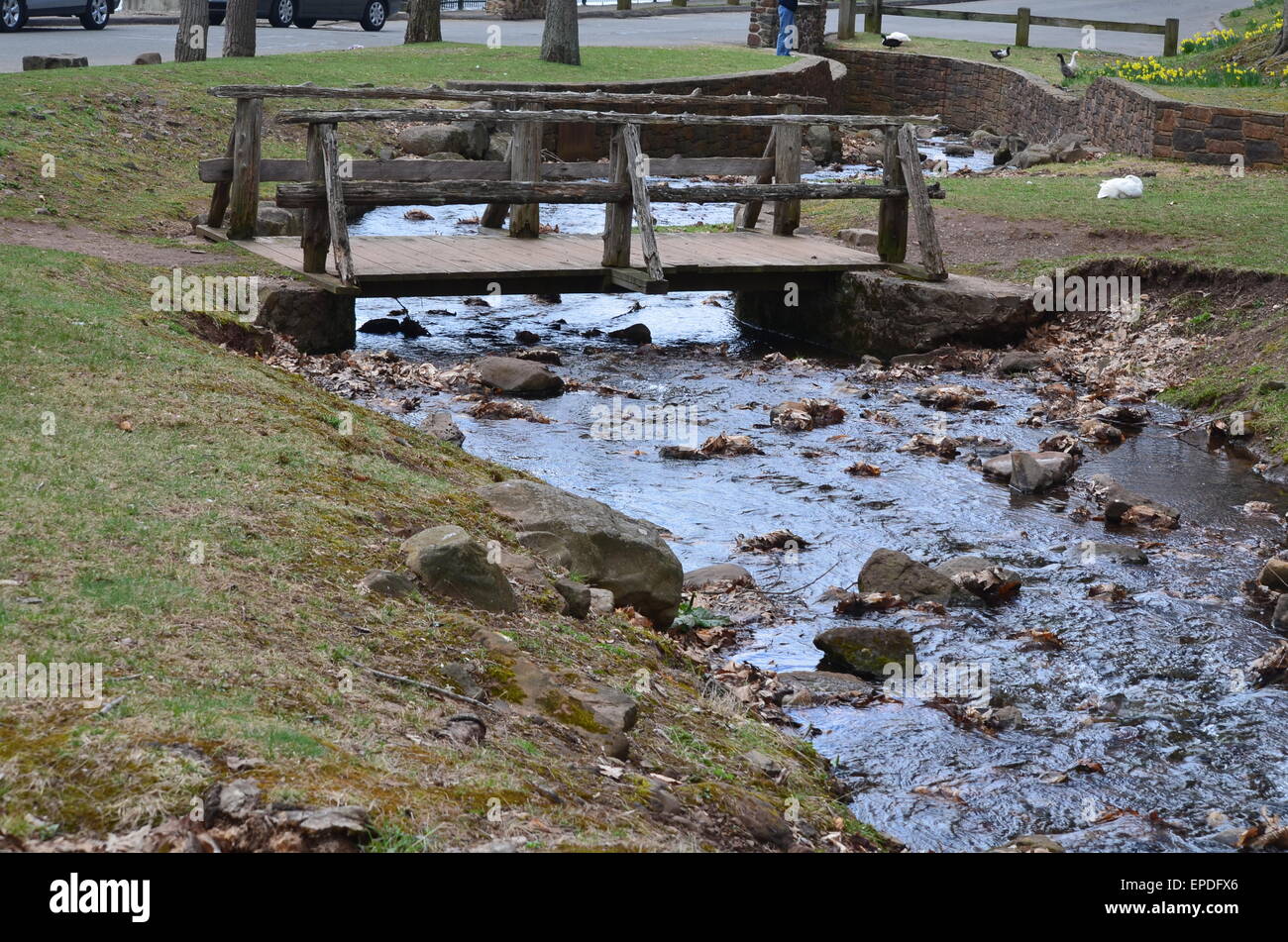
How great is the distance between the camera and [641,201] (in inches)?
507

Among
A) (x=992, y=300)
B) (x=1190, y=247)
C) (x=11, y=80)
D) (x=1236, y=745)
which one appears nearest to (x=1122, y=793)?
(x=1236, y=745)

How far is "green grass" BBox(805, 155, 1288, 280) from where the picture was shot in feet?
44.5

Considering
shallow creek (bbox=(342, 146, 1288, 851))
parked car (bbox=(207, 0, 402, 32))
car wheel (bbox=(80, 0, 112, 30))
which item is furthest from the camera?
parked car (bbox=(207, 0, 402, 32))

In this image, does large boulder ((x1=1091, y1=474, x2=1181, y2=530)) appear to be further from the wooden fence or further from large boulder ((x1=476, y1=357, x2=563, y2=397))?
the wooden fence

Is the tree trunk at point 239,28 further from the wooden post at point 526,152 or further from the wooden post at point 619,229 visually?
the wooden post at point 619,229

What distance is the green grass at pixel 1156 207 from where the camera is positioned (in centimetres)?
1358

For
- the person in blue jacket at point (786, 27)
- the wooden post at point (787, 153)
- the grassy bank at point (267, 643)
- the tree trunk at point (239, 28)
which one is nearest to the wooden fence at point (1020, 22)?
the person in blue jacket at point (786, 27)

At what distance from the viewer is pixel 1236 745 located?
6047 mm

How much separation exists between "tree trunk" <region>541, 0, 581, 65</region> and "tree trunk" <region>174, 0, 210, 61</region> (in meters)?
6.13

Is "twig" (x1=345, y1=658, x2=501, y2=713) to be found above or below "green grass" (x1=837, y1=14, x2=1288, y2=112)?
below

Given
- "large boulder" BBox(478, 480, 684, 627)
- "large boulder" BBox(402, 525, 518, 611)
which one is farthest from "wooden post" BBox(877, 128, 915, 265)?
"large boulder" BBox(402, 525, 518, 611)

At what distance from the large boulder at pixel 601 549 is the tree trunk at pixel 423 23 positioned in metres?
22.8

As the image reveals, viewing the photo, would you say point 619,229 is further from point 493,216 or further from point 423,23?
point 423,23

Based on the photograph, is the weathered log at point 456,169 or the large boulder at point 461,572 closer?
the large boulder at point 461,572
